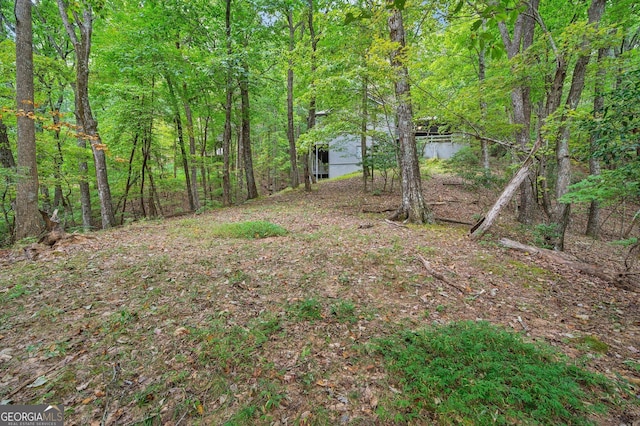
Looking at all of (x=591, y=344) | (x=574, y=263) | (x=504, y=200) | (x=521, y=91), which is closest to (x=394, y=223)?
(x=504, y=200)

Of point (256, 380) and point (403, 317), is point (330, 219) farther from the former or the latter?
point (256, 380)

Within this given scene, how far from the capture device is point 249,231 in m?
6.93

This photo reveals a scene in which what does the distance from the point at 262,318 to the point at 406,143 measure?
19.9ft

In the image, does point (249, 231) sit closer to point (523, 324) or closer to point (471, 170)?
point (523, 324)

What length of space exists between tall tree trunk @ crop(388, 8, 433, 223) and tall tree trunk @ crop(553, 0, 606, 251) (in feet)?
8.96

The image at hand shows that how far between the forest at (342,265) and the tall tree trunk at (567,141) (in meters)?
0.06

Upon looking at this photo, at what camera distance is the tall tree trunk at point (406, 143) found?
23.0ft

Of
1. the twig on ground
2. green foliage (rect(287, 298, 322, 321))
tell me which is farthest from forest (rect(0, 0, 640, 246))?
green foliage (rect(287, 298, 322, 321))

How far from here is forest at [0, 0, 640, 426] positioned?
232 centimetres

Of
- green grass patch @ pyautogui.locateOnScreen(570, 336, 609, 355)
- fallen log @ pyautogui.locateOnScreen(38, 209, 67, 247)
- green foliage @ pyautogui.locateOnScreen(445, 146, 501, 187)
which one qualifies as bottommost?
green grass patch @ pyautogui.locateOnScreen(570, 336, 609, 355)

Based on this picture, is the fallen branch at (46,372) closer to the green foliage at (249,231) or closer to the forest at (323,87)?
the green foliage at (249,231)

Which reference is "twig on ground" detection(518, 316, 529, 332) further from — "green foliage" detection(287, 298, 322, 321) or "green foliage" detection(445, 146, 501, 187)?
"green foliage" detection(445, 146, 501, 187)

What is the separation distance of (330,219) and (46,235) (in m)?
6.73

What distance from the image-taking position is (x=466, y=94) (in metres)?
6.82
